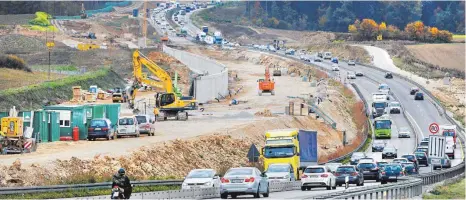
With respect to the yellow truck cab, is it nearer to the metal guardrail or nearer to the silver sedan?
the metal guardrail

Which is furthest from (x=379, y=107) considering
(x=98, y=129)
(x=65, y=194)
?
(x=65, y=194)

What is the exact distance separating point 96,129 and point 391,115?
203ft

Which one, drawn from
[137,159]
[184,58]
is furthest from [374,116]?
[137,159]

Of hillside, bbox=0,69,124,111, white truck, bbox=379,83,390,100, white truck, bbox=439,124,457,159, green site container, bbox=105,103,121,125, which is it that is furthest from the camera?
white truck, bbox=379,83,390,100

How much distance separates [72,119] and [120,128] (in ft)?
15.2

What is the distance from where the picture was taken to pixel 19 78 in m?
114

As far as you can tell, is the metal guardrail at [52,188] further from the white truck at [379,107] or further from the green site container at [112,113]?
the white truck at [379,107]

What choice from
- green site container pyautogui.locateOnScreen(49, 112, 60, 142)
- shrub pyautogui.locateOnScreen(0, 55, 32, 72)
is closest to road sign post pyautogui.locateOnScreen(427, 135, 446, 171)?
green site container pyautogui.locateOnScreen(49, 112, 60, 142)

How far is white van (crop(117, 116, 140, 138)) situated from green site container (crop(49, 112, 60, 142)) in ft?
18.1

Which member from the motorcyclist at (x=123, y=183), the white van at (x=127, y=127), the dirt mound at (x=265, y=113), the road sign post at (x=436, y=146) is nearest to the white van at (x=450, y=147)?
the dirt mound at (x=265, y=113)

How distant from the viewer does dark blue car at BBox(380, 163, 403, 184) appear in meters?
58.7

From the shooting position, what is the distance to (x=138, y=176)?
56.2 meters

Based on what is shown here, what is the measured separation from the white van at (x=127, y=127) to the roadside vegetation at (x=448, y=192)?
21.2 metres

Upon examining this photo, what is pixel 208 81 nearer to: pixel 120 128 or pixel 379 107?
pixel 379 107
